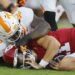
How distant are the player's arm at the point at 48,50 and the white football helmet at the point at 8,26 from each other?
0.98ft

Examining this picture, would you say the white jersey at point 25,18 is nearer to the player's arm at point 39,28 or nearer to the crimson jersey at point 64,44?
the player's arm at point 39,28

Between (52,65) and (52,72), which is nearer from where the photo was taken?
(52,72)

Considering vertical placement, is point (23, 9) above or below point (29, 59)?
above

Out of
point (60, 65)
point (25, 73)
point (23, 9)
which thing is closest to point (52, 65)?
point (60, 65)

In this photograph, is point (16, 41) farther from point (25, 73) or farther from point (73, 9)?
point (73, 9)

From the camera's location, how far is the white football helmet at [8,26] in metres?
2.15

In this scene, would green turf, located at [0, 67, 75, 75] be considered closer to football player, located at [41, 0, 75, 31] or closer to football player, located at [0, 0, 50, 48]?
football player, located at [0, 0, 50, 48]

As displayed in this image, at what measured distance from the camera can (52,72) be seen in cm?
202

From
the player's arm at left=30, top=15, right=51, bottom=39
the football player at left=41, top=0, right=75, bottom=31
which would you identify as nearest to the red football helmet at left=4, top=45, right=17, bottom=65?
the player's arm at left=30, top=15, right=51, bottom=39

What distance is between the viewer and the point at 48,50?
216 centimetres

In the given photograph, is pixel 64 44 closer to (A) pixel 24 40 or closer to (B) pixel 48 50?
(B) pixel 48 50

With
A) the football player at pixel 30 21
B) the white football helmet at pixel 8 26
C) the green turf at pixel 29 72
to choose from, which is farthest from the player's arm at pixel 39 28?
the green turf at pixel 29 72

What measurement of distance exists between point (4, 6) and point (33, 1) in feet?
5.48

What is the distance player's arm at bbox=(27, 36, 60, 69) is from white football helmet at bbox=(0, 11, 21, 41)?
300 mm
